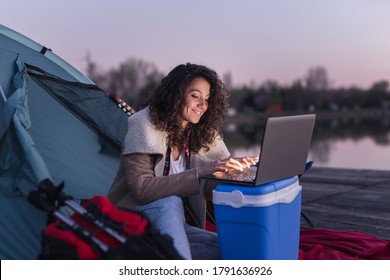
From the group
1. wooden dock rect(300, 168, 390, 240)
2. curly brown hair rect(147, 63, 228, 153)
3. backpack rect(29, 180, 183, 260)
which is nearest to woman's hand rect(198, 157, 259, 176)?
curly brown hair rect(147, 63, 228, 153)

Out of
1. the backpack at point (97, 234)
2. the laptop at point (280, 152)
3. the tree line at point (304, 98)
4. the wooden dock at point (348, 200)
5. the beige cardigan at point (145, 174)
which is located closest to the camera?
the backpack at point (97, 234)

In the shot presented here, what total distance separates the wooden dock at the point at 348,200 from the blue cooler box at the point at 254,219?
149 cm

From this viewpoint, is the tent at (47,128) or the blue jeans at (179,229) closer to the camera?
the blue jeans at (179,229)

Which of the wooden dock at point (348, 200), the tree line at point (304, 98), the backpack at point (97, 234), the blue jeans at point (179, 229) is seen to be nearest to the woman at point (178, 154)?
the blue jeans at point (179, 229)

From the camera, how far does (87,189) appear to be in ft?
10.5

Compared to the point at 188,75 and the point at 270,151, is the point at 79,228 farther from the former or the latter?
the point at 188,75

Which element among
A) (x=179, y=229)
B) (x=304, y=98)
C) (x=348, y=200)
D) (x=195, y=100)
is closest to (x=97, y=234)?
(x=179, y=229)

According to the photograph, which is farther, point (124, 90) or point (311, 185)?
point (124, 90)

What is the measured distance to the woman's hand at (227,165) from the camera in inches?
83.4

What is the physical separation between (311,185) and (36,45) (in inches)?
137

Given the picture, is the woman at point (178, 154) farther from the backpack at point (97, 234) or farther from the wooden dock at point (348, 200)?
the wooden dock at point (348, 200)

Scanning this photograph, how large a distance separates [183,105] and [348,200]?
8.87 feet

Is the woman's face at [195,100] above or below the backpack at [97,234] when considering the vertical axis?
above

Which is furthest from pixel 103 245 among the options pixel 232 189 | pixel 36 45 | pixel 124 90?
pixel 124 90
